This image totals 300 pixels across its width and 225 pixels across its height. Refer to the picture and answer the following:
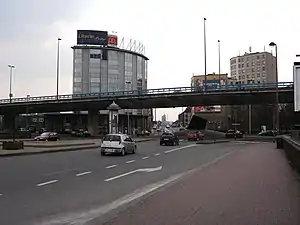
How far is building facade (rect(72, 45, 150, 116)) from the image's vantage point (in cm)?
15288

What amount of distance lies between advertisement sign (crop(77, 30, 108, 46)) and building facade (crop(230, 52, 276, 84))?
5095 centimetres

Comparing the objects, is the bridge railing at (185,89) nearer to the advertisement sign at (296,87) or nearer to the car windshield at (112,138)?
the car windshield at (112,138)

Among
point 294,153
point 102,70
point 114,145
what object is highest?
point 102,70

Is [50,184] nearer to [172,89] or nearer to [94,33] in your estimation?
[172,89]

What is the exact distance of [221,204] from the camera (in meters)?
10.1

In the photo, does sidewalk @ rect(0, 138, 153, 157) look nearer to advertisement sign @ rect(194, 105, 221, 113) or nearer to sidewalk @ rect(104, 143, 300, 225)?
sidewalk @ rect(104, 143, 300, 225)

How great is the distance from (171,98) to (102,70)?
8373 centimetres

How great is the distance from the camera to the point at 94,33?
154 m

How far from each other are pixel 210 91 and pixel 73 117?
280 feet

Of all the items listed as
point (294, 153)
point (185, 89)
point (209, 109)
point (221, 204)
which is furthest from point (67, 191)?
point (209, 109)

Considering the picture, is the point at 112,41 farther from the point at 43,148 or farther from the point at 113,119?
the point at 43,148

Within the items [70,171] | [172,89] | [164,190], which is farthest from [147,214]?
[172,89]

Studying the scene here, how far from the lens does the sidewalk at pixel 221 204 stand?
8188 millimetres

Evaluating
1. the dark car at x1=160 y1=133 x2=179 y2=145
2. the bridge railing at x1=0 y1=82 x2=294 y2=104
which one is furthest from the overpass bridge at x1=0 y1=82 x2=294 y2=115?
the dark car at x1=160 y1=133 x2=179 y2=145
